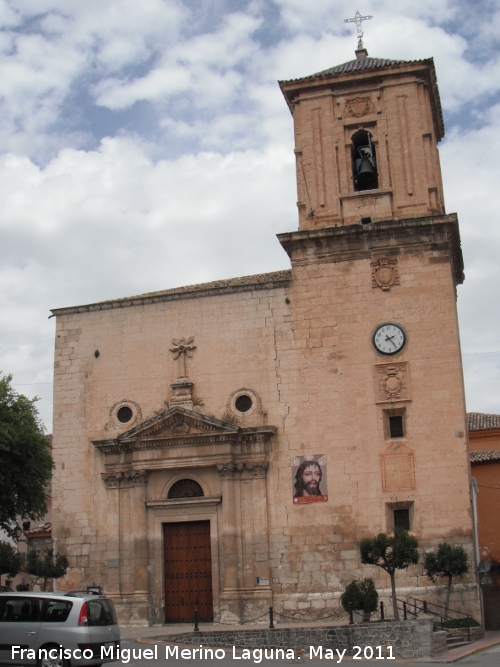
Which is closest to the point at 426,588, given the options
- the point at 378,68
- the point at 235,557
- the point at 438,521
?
the point at 438,521

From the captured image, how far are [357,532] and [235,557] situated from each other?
315cm

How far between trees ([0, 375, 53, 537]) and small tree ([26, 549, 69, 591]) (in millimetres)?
989

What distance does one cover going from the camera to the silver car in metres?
13.0

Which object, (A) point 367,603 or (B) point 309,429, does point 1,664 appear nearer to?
(A) point 367,603

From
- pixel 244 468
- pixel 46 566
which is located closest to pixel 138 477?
pixel 244 468

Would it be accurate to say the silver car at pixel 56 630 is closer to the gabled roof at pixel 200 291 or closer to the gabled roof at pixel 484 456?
the gabled roof at pixel 200 291

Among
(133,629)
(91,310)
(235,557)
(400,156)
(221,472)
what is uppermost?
(400,156)

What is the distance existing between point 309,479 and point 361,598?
14.1ft

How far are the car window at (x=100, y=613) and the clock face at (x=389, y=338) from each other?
11140mm

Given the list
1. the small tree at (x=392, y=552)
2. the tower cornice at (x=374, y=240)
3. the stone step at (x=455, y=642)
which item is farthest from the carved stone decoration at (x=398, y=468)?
the tower cornice at (x=374, y=240)

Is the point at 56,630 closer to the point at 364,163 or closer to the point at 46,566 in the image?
the point at 46,566

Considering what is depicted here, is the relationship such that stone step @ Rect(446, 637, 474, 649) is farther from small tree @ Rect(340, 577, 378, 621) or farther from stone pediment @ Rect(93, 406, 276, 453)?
stone pediment @ Rect(93, 406, 276, 453)

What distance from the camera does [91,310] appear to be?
83.8 ft

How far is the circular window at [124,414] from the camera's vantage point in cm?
2441
